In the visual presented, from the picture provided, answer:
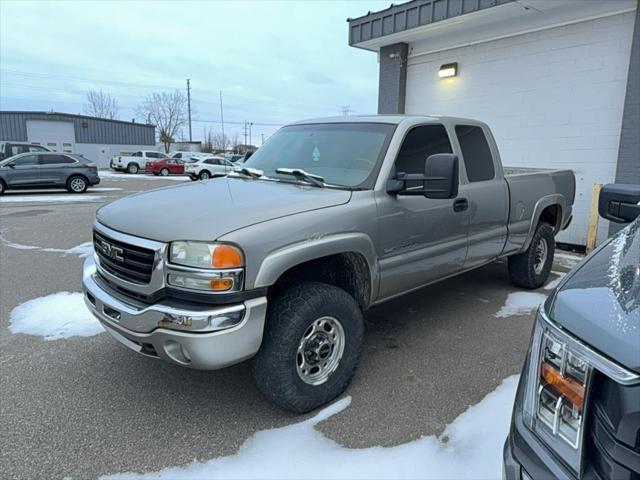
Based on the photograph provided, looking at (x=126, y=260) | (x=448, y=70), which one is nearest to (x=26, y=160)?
(x=448, y=70)

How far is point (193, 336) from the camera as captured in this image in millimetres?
2334

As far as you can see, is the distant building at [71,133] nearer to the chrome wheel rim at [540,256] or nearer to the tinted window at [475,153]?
the chrome wheel rim at [540,256]

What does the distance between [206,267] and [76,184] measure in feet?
56.8

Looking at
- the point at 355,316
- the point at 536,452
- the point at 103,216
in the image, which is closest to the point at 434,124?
the point at 355,316

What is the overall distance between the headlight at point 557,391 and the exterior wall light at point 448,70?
28.7 ft

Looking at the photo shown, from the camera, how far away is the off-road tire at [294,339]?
262cm

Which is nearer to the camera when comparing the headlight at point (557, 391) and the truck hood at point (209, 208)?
the headlight at point (557, 391)

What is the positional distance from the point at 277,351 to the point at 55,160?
17.5m

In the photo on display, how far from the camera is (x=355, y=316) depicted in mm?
2988

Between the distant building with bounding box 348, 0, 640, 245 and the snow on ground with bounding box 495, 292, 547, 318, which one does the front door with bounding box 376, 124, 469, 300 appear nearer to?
the snow on ground with bounding box 495, 292, 547, 318

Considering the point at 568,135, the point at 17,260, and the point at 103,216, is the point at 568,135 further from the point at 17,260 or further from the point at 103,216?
the point at 17,260

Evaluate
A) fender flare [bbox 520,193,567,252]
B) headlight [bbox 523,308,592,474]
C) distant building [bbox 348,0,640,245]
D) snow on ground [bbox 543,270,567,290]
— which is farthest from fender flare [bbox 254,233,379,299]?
distant building [bbox 348,0,640,245]

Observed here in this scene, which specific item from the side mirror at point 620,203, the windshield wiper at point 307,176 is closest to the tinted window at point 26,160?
the windshield wiper at point 307,176

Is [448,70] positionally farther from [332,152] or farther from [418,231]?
[418,231]
